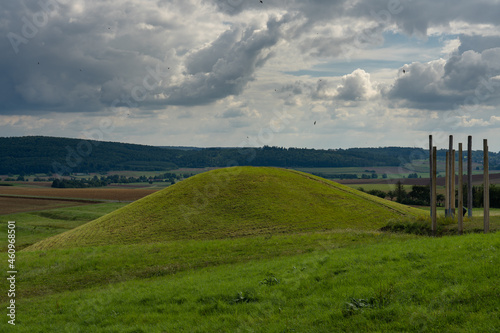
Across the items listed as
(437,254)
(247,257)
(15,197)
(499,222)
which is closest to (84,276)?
(247,257)

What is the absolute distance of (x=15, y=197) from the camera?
111 metres

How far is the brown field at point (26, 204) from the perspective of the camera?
88.4 m

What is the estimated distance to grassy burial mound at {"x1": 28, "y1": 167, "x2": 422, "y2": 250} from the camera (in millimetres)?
39062

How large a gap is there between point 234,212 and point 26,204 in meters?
75.7

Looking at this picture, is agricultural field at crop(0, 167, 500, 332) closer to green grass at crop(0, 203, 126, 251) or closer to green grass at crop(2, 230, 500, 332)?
green grass at crop(2, 230, 500, 332)

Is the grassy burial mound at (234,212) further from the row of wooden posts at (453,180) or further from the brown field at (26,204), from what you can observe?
the brown field at (26,204)

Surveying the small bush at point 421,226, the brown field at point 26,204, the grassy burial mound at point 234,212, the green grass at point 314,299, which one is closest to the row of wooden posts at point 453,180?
the small bush at point 421,226

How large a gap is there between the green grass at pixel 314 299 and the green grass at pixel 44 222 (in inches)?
1347

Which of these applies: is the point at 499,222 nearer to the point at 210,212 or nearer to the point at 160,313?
the point at 160,313

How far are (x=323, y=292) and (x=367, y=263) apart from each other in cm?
384

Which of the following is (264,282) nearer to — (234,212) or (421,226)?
(421,226)

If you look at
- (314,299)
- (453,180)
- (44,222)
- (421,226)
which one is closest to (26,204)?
(44,222)

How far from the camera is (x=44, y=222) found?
72562mm

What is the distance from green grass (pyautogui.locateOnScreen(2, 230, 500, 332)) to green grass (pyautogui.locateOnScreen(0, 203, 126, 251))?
3422cm
